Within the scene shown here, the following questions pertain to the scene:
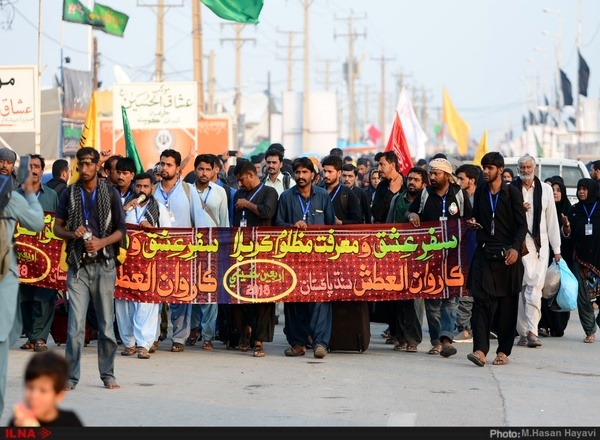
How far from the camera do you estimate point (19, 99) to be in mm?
20859

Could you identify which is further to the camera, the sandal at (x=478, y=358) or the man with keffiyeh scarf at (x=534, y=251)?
the man with keffiyeh scarf at (x=534, y=251)

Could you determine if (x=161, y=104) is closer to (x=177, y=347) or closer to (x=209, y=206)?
(x=209, y=206)

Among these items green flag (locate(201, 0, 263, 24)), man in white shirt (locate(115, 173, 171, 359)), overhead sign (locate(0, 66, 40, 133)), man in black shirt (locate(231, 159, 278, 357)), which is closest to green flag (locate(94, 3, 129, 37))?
overhead sign (locate(0, 66, 40, 133))

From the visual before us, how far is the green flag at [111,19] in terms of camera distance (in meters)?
37.7

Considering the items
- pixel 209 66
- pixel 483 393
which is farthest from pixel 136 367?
pixel 209 66

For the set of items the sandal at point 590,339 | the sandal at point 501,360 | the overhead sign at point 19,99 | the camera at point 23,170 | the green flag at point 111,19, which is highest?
the green flag at point 111,19

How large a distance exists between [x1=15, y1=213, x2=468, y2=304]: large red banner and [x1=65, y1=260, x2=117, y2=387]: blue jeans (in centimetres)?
247

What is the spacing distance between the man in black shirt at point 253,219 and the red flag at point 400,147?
17.6ft

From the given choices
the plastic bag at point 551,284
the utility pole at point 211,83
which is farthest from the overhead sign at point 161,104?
the utility pole at point 211,83

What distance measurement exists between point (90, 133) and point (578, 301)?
606cm

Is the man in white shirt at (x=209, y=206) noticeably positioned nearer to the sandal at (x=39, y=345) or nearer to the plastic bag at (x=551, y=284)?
the sandal at (x=39, y=345)

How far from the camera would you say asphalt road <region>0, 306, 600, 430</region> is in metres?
8.53

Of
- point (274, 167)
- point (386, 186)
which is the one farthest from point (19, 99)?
point (386, 186)

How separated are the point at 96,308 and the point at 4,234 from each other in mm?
2034
